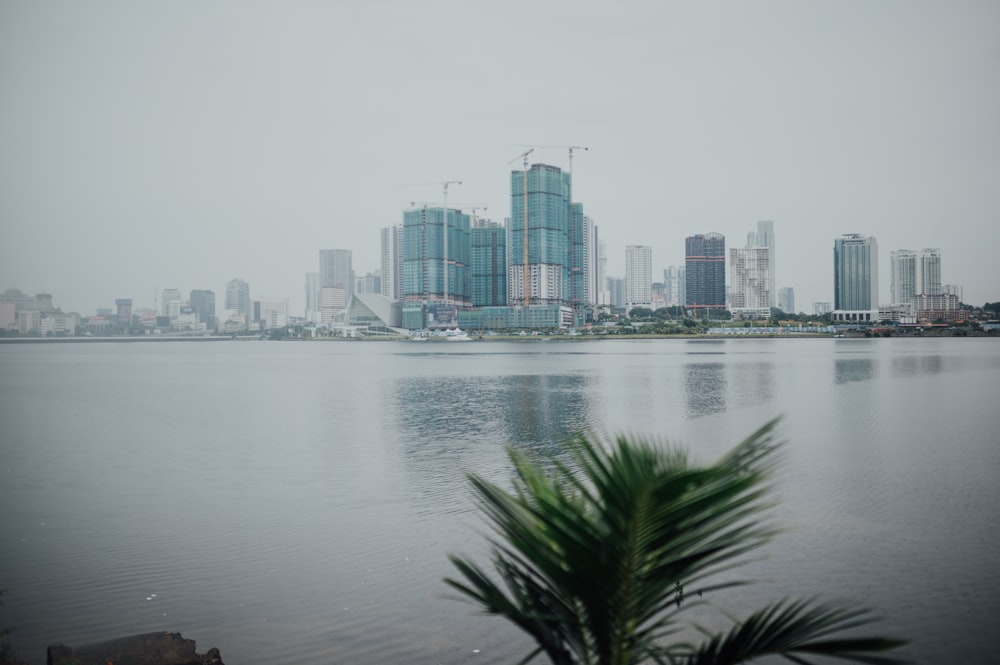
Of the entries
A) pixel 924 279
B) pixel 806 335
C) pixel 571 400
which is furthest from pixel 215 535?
pixel 924 279

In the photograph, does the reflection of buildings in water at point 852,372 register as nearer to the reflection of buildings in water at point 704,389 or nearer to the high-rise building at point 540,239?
the reflection of buildings in water at point 704,389

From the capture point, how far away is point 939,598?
281 inches

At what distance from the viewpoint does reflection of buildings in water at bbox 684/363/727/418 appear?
77.2 feet

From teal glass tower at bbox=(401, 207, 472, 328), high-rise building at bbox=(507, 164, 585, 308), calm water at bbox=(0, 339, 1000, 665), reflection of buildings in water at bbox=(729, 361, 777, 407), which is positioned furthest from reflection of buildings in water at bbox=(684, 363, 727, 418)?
teal glass tower at bbox=(401, 207, 472, 328)

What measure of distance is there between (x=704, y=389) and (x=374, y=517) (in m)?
22.9

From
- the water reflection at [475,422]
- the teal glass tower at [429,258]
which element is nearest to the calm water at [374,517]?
the water reflection at [475,422]

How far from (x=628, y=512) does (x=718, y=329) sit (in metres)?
163

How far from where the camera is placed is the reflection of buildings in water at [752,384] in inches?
1039

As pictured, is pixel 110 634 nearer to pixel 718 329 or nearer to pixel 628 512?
pixel 628 512

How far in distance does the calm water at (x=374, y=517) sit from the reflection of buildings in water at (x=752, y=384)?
2.54 ft

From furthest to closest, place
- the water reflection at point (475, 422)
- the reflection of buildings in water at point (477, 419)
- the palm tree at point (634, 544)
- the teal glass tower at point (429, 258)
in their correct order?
the teal glass tower at point (429, 258) → the reflection of buildings in water at point (477, 419) → the water reflection at point (475, 422) → the palm tree at point (634, 544)

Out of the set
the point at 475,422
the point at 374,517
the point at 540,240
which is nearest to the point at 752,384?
the point at 475,422

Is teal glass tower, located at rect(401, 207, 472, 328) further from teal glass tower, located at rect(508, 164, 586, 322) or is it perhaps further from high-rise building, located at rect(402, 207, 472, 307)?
teal glass tower, located at rect(508, 164, 586, 322)

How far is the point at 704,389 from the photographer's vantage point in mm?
30750
